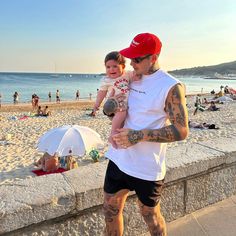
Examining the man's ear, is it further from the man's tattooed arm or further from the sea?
the sea

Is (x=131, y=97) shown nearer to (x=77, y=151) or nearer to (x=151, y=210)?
(x=151, y=210)

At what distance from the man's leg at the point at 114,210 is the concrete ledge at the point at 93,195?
0.45ft

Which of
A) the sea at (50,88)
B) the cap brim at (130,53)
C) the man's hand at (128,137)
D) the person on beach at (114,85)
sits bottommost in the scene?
the sea at (50,88)

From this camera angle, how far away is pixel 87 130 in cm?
682

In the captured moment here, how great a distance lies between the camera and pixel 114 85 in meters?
2.13

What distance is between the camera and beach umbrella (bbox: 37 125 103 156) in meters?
6.36

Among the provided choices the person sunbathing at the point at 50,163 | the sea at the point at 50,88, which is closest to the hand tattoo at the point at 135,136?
the person sunbathing at the point at 50,163

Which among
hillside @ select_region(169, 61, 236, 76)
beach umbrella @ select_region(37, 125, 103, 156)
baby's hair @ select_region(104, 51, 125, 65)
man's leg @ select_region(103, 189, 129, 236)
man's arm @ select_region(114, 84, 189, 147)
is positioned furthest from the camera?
hillside @ select_region(169, 61, 236, 76)

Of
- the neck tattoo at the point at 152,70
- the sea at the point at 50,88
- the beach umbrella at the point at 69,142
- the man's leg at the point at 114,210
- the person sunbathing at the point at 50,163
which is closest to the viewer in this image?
the neck tattoo at the point at 152,70

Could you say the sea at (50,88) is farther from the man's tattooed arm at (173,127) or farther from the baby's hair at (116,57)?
the man's tattooed arm at (173,127)

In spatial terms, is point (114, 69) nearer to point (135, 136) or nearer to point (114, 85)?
point (114, 85)

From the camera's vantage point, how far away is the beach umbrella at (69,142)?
6.36 meters

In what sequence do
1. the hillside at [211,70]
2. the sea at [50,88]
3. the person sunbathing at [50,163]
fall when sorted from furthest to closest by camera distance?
1. the hillside at [211,70]
2. the sea at [50,88]
3. the person sunbathing at [50,163]

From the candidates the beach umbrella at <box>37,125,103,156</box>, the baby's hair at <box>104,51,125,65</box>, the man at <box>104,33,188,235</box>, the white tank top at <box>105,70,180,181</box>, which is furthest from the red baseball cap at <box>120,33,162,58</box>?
the beach umbrella at <box>37,125,103,156</box>
